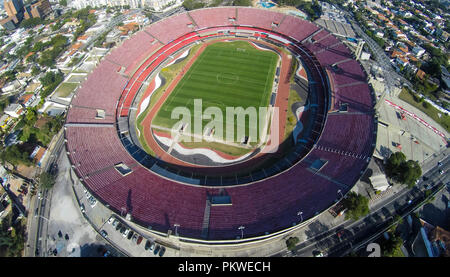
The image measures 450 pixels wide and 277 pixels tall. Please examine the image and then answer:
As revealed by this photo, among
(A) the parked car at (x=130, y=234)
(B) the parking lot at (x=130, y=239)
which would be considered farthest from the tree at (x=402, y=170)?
(A) the parked car at (x=130, y=234)

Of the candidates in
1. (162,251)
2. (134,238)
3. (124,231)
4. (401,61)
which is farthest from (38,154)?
(401,61)

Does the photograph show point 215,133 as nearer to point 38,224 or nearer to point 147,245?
point 147,245

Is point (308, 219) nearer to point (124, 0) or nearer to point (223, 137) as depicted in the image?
point (223, 137)

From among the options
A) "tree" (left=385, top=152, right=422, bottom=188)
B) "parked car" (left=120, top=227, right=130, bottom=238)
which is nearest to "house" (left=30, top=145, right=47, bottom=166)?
"parked car" (left=120, top=227, right=130, bottom=238)

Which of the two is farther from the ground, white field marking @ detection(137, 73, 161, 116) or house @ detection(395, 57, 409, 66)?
house @ detection(395, 57, 409, 66)

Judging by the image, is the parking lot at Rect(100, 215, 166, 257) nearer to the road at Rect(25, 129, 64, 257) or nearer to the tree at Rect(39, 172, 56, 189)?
the road at Rect(25, 129, 64, 257)

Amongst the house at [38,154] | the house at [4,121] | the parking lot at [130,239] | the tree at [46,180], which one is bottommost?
the house at [4,121]

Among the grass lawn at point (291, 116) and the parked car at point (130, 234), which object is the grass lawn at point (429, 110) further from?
the parked car at point (130, 234)
